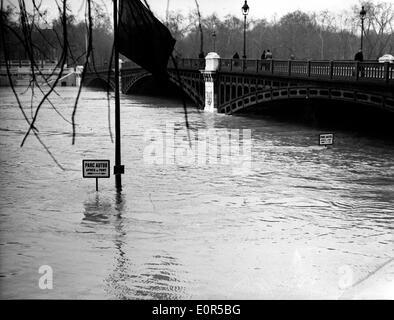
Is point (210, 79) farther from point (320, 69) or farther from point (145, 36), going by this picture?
point (145, 36)

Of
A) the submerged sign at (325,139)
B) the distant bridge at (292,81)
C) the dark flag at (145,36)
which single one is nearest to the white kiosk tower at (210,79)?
the distant bridge at (292,81)

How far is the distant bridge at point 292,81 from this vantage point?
2228 cm

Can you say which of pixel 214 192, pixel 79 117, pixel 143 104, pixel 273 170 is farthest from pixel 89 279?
pixel 143 104

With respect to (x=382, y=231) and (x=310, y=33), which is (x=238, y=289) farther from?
(x=310, y=33)

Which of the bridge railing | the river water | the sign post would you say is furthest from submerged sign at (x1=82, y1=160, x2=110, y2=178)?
the bridge railing

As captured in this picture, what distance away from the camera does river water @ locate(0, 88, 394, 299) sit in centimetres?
866

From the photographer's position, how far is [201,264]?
9820mm

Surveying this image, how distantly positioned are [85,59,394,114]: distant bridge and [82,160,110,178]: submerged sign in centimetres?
329

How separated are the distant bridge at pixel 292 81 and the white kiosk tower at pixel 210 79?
0.08 m

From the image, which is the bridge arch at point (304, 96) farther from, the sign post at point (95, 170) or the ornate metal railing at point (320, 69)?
the sign post at point (95, 170)

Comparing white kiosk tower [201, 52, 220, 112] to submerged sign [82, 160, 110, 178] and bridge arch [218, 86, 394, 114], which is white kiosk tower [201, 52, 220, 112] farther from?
submerged sign [82, 160, 110, 178]

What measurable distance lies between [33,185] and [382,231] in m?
9.03

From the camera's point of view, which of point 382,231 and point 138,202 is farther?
point 138,202

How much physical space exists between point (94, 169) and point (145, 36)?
41.0 feet
